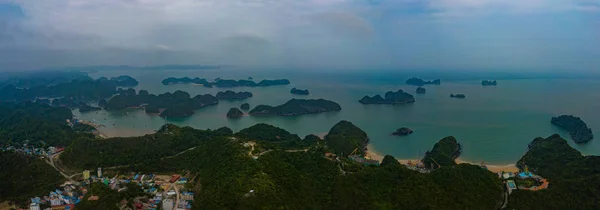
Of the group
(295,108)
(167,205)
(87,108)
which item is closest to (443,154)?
(167,205)

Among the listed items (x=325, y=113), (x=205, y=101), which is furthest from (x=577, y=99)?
(x=205, y=101)

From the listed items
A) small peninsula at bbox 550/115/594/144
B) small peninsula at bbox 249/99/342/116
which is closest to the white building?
small peninsula at bbox 249/99/342/116

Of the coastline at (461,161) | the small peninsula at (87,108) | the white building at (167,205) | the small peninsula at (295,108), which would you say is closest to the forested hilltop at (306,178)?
the white building at (167,205)

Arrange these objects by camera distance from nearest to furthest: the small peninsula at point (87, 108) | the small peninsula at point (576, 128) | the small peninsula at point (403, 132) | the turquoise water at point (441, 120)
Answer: the turquoise water at point (441, 120) < the small peninsula at point (576, 128) < the small peninsula at point (403, 132) < the small peninsula at point (87, 108)

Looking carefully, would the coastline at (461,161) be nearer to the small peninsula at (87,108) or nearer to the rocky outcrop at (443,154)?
the rocky outcrop at (443,154)

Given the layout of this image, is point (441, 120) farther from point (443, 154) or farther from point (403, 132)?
point (443, 154)

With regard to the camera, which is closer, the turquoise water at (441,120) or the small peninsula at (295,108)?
the turquoise water at (441,120)

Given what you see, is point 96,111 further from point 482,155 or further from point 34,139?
point 482,155
